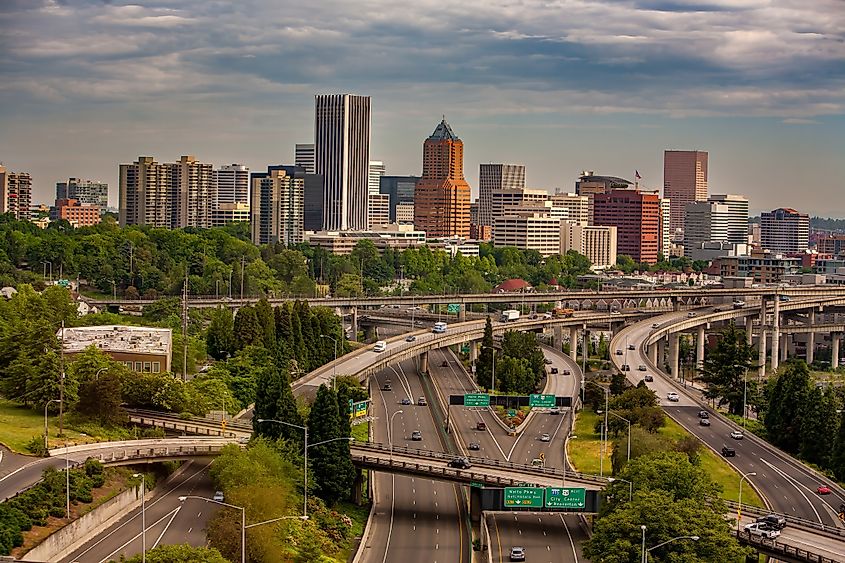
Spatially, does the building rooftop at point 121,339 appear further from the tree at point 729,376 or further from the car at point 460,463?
the tree at point 729,376

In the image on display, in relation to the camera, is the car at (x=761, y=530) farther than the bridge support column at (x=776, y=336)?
No

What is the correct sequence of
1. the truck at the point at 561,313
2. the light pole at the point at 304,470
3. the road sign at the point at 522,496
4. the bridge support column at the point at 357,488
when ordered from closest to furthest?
the light pole at the point at 304,470 → the road sign at the point at 522,496 → the bridge support column at the point at 357,488 → the truck at the point at 561,313

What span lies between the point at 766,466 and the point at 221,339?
182 ft

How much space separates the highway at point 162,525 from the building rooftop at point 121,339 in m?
27.9

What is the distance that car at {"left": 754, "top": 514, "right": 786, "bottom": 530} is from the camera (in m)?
69.5

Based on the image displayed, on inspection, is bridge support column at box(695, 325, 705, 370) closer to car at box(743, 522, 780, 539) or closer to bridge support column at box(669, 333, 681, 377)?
bridge support column at box(669, 333, 681, 377)

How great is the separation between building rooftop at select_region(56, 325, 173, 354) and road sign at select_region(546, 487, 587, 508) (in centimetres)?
4555

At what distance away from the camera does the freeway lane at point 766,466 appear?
81125 millimetres

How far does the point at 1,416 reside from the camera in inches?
3556

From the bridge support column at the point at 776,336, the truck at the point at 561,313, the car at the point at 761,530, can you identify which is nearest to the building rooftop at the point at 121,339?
the car at the point at 761,530

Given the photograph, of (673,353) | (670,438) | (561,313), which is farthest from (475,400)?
(561,313)

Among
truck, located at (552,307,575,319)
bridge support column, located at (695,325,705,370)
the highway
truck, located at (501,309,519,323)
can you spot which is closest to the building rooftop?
the highway

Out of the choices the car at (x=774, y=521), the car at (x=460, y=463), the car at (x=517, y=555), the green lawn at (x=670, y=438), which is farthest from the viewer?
the green lawn at (x=670, y=438)

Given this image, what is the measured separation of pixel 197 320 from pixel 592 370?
46.0 m
